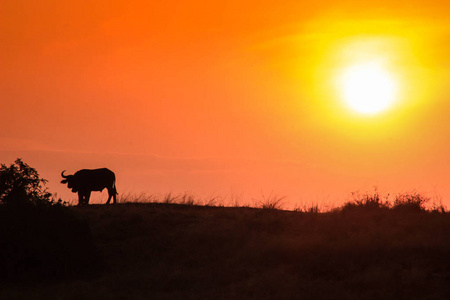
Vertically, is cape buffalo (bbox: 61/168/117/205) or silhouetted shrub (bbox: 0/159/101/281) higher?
cape buffalo (bbox: 61/168/117/205)

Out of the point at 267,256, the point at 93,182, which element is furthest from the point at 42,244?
the point at 93,182

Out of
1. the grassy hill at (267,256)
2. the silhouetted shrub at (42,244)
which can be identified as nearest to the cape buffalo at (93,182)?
the grassy hill at (267,256)

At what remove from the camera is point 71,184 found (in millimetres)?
32844

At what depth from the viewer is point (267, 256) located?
63.5 feet

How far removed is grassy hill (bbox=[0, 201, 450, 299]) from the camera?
16781 millimetres

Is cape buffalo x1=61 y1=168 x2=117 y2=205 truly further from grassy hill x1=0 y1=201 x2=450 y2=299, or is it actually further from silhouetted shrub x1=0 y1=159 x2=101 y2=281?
silhouetted shrub x1=0 y1=159 x2=101 y2=281

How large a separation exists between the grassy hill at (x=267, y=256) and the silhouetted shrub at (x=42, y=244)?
62 centimetres

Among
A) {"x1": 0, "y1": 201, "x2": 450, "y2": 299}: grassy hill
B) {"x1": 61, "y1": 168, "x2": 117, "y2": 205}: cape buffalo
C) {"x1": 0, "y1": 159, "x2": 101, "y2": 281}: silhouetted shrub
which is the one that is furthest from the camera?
{"x1": 61, "y1": 168, "x2": 117, "y2": 205}: cape buffalo

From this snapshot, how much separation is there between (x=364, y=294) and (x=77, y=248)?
28.1 ft

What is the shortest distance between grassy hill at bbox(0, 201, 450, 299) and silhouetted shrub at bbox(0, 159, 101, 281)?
0.62 m

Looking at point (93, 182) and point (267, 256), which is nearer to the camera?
point (267, 256)

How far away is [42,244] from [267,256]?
654cm

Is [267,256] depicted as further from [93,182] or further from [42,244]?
[93,182]

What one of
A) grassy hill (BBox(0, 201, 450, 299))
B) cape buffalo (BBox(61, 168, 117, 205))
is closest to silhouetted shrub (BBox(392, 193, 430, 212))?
grassy hill (BBox(0, 201, 450, 299))
